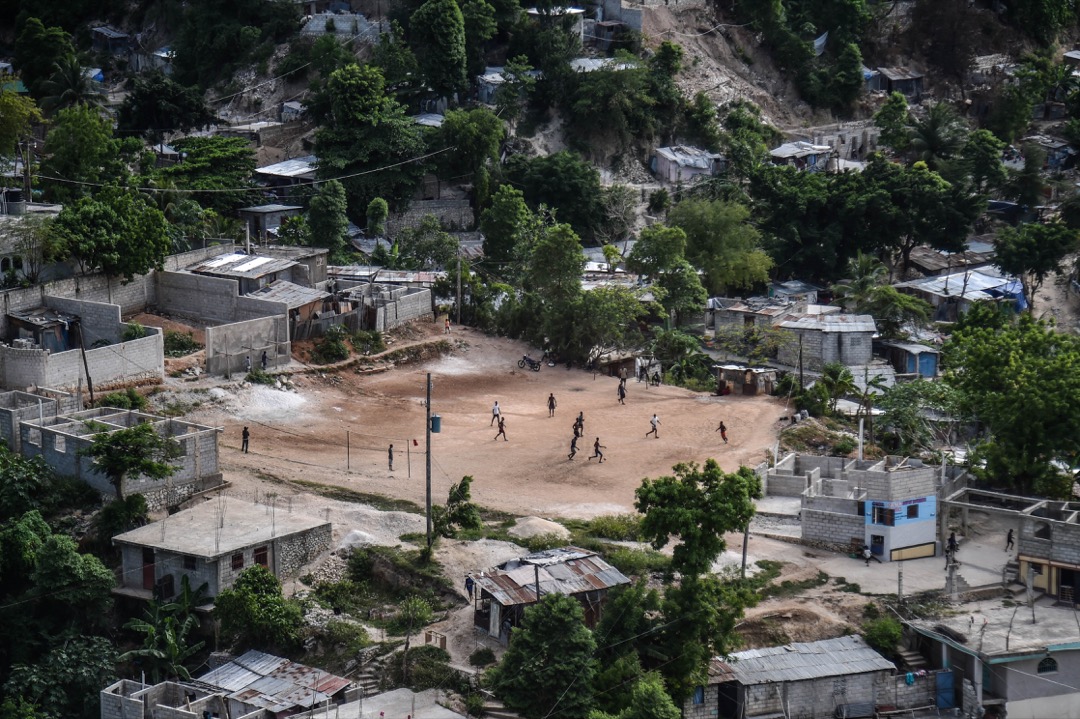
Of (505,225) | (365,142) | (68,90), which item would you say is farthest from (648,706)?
(68,90)

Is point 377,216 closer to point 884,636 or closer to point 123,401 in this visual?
point 123,401

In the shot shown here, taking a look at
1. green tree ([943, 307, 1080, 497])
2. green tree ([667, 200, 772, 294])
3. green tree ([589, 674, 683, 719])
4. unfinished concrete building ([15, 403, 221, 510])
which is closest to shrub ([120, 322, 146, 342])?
Answer: unfinished concrete building ([15, 403, 221, 510])

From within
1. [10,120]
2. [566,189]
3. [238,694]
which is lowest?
[238,694]

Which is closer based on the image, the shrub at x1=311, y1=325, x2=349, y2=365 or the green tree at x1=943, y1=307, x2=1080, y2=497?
the green tree at x1=943, y1=307, x2=1080, y2=497

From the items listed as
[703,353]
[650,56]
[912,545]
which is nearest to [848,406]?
[703,353]

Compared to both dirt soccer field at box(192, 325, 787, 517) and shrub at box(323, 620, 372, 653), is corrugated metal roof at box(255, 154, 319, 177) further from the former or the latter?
shrub at box(323, 620, 372, 653)
